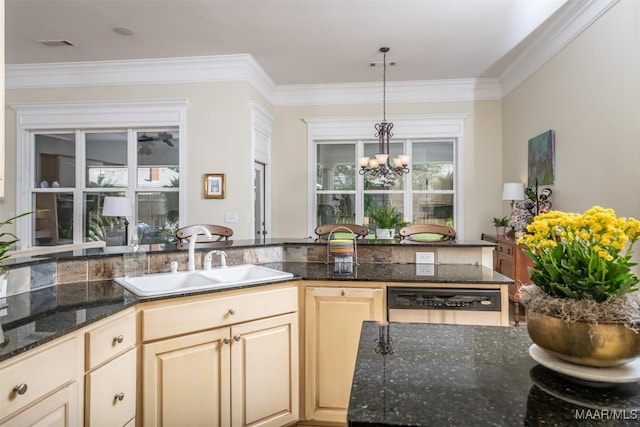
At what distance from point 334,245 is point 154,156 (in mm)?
3386

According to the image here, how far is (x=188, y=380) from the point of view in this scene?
5.76 ft

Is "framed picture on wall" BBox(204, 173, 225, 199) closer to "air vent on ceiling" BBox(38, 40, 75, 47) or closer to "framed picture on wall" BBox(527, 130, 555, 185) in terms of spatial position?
"air vent on ceiling" BBox(38, 40, 75, 47)

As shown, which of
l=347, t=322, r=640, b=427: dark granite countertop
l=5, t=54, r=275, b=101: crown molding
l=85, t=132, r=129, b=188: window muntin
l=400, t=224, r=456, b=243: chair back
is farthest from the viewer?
l=85, t=132, r=129, b=188: window muntin

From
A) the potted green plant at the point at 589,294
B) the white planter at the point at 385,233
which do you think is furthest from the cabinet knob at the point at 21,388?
the white planter at the point at 385,233

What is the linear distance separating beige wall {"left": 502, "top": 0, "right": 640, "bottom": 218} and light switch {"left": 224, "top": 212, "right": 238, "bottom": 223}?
11.4 feet

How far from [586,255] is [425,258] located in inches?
68.5

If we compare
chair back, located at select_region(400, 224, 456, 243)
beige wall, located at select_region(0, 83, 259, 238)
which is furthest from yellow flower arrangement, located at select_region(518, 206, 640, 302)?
beige wall, located at select_region(0, 83, 259, 238)

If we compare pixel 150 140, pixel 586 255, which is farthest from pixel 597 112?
pixel 150 140

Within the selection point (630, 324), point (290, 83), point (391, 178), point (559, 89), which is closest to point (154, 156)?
point (290, 83)

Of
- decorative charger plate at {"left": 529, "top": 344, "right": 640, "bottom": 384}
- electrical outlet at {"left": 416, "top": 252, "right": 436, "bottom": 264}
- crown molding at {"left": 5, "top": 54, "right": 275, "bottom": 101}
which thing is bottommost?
decorative charger plate at {"left": 529, "top": 344, "right": 640, "bottom": 384}

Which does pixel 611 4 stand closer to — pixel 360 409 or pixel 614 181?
pixel 614 181

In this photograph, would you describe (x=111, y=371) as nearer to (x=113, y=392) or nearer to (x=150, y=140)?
(x=113, y=392)

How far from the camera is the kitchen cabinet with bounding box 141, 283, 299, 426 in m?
1.69

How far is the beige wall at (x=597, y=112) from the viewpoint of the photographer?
263 cm
